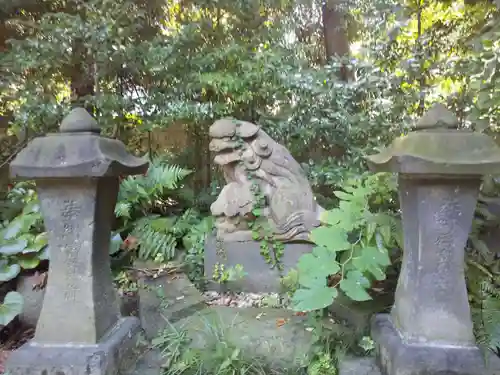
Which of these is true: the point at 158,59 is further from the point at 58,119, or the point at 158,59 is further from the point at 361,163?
Answer: the point at 361,163

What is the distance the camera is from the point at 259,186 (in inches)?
172

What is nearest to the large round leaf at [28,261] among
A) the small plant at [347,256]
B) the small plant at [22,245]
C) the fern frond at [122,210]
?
the small plant at [22,245]

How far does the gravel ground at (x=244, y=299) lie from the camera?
3928 millimetres

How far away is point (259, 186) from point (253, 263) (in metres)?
0.79

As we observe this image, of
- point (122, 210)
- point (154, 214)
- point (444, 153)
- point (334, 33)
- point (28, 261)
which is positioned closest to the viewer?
point (444, 153)

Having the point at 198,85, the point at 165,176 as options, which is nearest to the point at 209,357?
the point at 165,176

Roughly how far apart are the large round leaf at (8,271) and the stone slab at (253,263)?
1744mm

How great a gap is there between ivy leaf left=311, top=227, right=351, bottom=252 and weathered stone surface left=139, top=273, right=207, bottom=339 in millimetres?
1259

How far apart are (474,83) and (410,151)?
1331mm

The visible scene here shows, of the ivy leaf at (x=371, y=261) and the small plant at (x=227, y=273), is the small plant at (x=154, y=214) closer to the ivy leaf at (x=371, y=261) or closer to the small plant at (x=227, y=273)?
the small plant at (x=227, y=273)

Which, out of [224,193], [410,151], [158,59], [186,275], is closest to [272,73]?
[158,59]

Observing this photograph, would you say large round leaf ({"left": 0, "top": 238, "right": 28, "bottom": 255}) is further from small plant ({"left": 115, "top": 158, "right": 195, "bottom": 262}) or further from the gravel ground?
the gravel ground

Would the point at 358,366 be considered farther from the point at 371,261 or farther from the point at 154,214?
the point at 154,214

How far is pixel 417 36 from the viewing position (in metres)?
4.67
